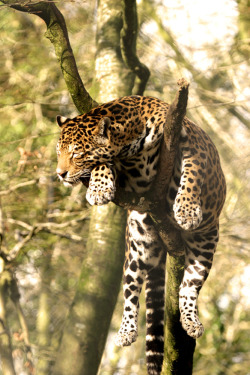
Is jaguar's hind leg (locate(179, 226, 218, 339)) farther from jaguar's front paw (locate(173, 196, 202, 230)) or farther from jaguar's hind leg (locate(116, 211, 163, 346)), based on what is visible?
jaguar's front paw (locate(173, 196, 202, 230))

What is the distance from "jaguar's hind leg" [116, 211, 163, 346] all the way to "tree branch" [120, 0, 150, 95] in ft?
10.5

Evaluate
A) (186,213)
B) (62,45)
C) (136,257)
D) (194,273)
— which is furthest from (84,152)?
(62,45)

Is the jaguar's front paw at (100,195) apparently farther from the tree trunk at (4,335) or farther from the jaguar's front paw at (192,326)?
the tree trunk at (4,335)

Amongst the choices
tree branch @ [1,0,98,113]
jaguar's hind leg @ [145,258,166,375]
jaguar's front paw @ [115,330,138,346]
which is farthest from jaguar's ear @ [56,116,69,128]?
jaguar's front paw @ [115,330,138,346]

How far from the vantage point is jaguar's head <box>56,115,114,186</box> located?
4.11m

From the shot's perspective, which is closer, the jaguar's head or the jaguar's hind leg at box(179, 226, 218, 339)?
the jaguar's head

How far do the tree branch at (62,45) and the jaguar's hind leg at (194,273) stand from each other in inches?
76.7

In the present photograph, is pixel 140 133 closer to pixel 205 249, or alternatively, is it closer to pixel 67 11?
pixel 205 249

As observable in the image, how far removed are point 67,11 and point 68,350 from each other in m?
6.78

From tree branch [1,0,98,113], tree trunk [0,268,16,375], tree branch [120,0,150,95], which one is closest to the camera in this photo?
tree branch [1,0,98,113]

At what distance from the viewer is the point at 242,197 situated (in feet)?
35.0

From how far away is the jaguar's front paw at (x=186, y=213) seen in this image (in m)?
4.11

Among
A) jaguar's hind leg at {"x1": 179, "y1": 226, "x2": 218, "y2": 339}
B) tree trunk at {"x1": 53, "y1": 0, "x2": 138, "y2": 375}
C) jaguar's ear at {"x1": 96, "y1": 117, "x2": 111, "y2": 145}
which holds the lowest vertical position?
tree trunk at {"x1": 53, "y1": 0, "x2": 138, "y2": 375}

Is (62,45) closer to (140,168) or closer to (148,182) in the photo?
(140,168)
